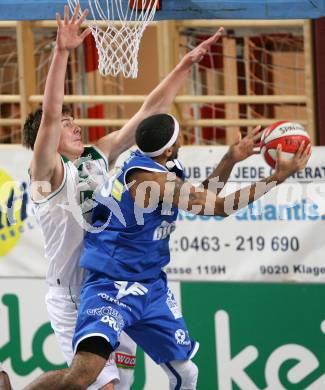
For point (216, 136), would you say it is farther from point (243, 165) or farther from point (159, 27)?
point (243, 165)

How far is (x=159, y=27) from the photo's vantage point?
973 cm

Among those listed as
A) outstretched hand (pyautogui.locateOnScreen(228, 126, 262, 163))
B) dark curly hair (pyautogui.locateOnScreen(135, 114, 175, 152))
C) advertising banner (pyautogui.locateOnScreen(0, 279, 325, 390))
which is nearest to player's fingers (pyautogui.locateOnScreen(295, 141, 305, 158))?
outstretched hand (pyautogui.locateOnScreen(228, 126, 262, 163))

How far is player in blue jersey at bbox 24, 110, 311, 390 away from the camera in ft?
23.2

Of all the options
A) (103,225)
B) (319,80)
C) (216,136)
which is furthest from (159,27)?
(103,225)

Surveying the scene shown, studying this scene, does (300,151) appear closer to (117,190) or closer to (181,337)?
(117,190)

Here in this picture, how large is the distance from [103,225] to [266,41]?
4.42 meters

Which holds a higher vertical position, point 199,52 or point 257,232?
point 199,52

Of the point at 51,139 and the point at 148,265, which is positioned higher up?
the point at 51,139

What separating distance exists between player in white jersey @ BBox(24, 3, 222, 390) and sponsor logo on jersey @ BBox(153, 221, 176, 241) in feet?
1.63

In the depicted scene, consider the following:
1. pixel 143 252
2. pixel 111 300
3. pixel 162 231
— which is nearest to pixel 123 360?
pixel 111 300

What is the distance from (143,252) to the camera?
24.1ft

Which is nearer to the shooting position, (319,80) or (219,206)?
(219,206)

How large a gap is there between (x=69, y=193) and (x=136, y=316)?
0.89 meters

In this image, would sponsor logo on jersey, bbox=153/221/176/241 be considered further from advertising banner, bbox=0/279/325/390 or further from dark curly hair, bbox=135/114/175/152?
advertising banner, bbox=0/279/325/390
